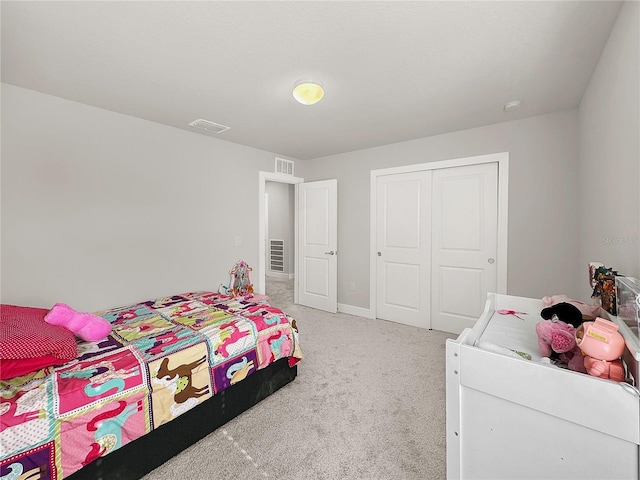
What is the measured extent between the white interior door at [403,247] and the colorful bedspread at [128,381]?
1.90 m

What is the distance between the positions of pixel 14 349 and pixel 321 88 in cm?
224

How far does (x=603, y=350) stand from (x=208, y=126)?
3311 millimetres

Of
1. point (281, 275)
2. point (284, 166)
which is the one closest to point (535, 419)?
point (284, 166)

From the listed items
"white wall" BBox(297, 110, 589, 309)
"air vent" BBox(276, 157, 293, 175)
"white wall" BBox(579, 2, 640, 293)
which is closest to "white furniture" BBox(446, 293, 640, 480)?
"white wall" BBox(579, 2, 640, 293)

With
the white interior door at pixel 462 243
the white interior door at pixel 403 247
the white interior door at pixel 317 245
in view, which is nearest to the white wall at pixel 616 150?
the white interior door at pixel 462 243

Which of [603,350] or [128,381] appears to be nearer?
[603,350]

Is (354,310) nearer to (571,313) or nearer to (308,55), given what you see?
(571,313)

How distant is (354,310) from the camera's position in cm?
407

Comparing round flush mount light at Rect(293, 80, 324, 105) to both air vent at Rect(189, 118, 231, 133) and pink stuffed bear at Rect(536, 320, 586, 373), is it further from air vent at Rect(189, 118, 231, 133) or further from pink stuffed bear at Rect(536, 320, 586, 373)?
pink stuffed bear at Rect(536, 320, 586, 373)

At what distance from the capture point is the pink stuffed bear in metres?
1.02

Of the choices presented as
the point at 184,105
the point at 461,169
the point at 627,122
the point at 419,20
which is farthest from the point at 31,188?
the point at 461,169

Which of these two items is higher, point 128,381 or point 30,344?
point 30,344

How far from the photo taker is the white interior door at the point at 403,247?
11.4 feet

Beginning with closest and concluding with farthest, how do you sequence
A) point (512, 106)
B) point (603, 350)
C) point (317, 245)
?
point (603, 350), point (512, 106), point (317, 245)
